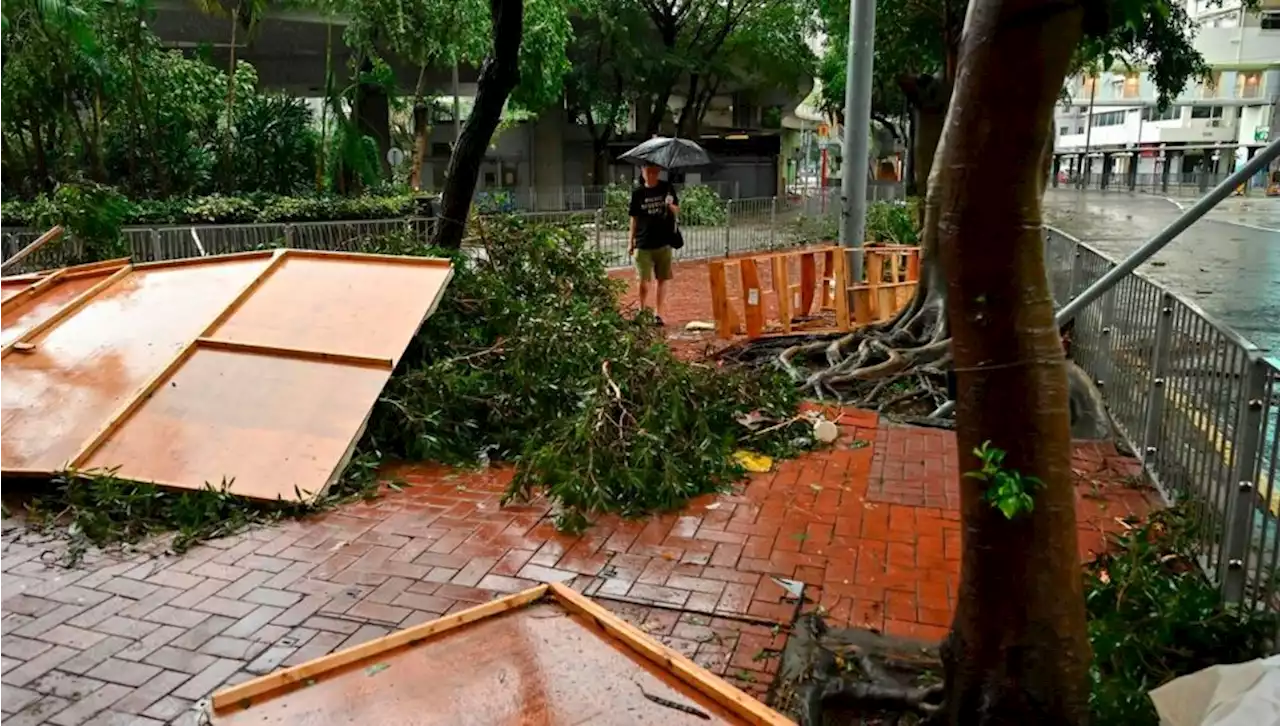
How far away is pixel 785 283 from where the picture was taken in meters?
9.00

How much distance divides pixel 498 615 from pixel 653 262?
687 cm

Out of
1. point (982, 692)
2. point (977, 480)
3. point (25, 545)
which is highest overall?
point (977, 480)

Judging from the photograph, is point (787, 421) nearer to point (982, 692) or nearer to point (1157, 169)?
point (982, 692)

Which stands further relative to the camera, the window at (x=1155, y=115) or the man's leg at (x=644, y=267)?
the window at (x=1155, y=115)

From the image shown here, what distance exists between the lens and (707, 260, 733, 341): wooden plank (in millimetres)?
8781

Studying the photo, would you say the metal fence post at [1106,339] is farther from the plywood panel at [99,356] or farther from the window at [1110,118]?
the window at [1110,118]

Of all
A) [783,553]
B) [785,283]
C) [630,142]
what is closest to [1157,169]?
[630,142]

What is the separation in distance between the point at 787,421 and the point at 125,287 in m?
4.78

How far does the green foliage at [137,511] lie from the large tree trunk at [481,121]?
4.04m

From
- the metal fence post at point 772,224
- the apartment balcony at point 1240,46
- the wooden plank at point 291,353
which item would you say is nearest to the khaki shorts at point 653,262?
the wooden plank at point 291,353

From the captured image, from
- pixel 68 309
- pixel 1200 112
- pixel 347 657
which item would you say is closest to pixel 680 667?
pixel 347 657

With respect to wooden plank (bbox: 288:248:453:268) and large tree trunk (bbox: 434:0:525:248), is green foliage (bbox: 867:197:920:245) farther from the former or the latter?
wooden plank (bbox: 288:248:453:268)

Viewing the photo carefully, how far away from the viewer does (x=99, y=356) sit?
5801 mm

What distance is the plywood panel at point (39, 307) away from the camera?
241 inches
